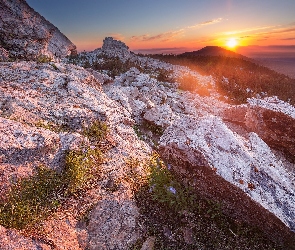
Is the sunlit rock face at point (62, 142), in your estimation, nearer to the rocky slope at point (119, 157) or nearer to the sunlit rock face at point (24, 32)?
the rocky slope at point (119, 157)

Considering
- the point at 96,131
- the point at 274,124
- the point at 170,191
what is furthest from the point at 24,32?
the point at 274,124

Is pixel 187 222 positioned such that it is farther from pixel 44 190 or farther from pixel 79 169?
pixel 44 190

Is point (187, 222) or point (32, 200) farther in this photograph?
point (187, 222)

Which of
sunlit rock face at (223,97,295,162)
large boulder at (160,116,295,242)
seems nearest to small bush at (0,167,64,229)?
large boulder at (160,116,295,242)

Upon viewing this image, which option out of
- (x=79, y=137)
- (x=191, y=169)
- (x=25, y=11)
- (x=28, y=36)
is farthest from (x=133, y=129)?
(x=25, y=11)

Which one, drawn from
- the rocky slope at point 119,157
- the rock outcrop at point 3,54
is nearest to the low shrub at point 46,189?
the rocky slope at point 119,157

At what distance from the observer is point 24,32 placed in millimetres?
10219

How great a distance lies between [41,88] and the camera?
695 cm

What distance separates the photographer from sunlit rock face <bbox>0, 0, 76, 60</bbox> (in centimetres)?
977

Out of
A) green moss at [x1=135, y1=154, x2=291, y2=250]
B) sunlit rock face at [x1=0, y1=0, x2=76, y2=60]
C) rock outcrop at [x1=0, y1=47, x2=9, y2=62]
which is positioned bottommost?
green moss at [x1=135, y1=154, x2=291, y2=250]

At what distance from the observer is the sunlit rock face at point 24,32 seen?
32.1 feet

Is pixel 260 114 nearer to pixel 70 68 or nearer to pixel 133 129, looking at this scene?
pixel 133 129

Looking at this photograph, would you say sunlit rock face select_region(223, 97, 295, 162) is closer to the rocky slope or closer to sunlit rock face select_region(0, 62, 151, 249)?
the rocky slope

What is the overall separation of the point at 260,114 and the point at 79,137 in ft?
17.9
